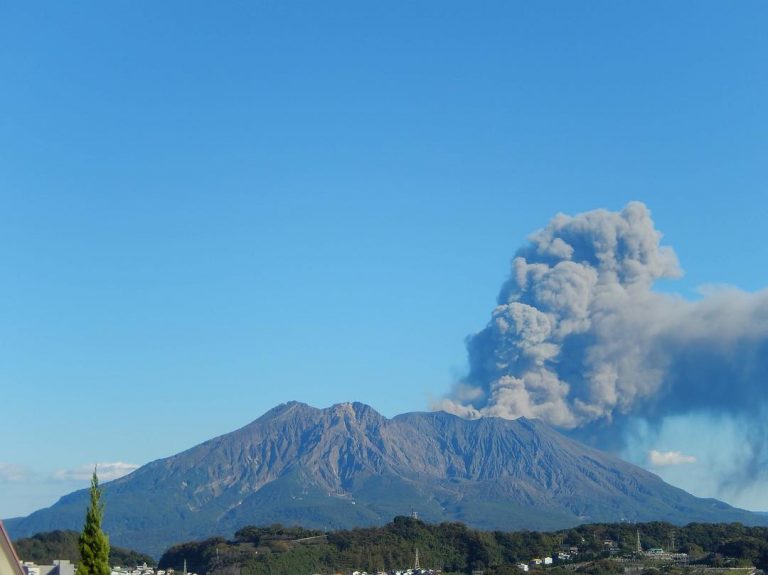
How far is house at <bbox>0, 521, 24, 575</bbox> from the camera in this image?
14906mm

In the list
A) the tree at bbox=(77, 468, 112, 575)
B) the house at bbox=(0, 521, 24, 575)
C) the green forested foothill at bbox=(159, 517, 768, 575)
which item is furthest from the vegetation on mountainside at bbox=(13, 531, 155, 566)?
the house at bbox=(0, 521, 24, 575)

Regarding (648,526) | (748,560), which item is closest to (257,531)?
(648,526)

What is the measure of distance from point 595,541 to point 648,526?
12920mm

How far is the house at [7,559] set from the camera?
587 inches

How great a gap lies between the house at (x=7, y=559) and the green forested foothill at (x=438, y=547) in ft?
270

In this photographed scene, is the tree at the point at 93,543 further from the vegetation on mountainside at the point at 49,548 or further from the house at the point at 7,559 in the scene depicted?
the vegetation on mountainside at the point at 49,548

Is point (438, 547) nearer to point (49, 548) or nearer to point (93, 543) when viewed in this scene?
point (49, 548)

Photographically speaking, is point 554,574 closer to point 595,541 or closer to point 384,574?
point 384,574

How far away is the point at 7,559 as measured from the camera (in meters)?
15.2

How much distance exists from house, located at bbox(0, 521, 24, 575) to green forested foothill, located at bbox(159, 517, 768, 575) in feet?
270

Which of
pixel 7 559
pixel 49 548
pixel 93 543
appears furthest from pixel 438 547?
pixel 7 559

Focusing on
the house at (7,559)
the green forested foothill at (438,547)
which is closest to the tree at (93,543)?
the house at (7,559)

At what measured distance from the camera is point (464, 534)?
401 ft

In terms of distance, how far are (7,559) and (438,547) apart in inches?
4127
